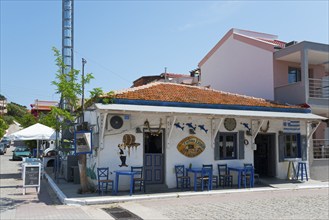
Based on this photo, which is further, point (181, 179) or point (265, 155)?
point (265, 155)

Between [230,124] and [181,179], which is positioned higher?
[230,124]

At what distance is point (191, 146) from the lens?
14078 millimetres

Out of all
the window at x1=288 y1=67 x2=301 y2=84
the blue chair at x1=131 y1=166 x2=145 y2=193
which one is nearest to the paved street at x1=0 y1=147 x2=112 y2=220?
the blue chair at x1=131 y1=166 x2=145 y2=193

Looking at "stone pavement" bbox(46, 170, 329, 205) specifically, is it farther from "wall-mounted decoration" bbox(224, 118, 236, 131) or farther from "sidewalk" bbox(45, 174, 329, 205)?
"wall-mounted decoration" bbox(224, 118, 236, 131)

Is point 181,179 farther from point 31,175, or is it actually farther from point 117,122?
point 31,175

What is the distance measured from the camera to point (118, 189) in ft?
41.7

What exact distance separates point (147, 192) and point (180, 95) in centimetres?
459

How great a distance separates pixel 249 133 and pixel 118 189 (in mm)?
6320

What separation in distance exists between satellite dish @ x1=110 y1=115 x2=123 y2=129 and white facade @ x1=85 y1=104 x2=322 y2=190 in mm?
165

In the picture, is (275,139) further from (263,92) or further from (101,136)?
(101,136)

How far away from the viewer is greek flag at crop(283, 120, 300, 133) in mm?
16469

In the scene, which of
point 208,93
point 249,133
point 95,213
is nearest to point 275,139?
point 249,133

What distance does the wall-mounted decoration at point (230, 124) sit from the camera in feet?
49.0

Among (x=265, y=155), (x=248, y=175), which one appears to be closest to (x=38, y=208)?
(x=248, y=175)
